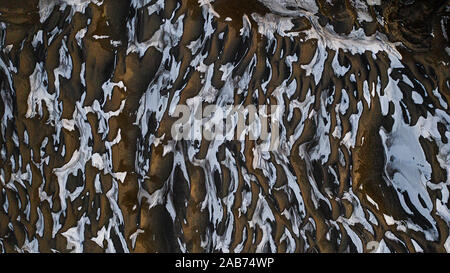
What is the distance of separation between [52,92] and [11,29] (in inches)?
1.9

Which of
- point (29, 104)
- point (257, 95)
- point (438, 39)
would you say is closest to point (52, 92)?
point (29, 104)

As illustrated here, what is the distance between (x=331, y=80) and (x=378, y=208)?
0.08 m

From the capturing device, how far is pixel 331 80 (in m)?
0.31

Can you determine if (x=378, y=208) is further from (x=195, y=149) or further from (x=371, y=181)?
(x=195, y=149)

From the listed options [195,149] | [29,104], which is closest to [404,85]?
[195,149]

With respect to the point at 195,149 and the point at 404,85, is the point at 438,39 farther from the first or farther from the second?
the point at 195,149

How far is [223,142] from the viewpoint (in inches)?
12.4

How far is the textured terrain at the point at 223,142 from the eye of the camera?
0.30 metres

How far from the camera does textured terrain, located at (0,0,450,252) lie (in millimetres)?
298

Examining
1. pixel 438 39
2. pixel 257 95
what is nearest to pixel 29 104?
pixel 257 95
